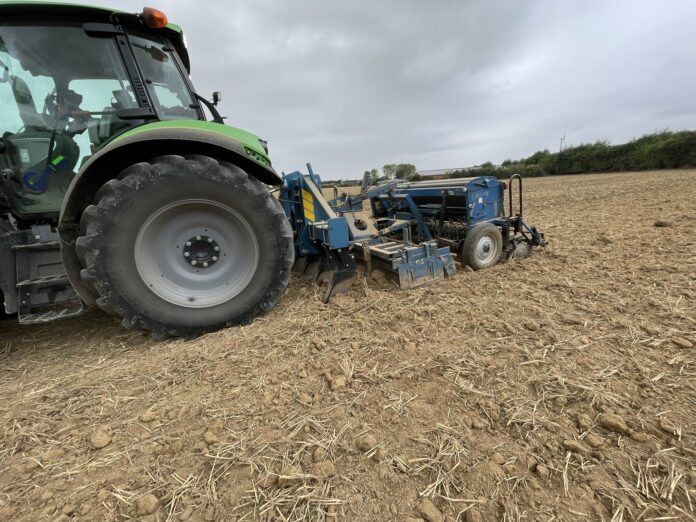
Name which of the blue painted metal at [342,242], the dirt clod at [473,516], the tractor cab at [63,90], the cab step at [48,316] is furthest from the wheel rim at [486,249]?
the cab step at [48,316]

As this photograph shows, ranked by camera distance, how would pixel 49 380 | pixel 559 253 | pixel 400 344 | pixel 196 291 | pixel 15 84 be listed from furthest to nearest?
pixel 559 253 < pixel 196 291 < pixel 15 84 < pixel 400 344 < pixel 49 380

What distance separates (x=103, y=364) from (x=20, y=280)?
83 cm

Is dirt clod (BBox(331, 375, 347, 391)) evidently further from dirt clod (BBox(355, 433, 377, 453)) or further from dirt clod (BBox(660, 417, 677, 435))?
dirt clod (BBox(660, 417, 677, 435))

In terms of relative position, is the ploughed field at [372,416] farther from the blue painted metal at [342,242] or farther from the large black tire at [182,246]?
the blue painted metal at [342,242]

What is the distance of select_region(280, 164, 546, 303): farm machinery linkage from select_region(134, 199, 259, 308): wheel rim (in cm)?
84

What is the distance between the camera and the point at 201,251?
2.68 metres

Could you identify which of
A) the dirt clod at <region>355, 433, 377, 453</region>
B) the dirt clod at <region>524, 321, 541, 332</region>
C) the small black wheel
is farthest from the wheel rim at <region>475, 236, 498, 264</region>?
the dirt clod at <region>355, 433, 377, 453</region>

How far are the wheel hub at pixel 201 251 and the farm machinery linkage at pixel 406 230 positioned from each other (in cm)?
103

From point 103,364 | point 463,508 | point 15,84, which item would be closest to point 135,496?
point 463,508

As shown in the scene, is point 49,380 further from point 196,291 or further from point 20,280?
point 196,291

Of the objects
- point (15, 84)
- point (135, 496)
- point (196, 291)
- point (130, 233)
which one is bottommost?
point (135, 496)

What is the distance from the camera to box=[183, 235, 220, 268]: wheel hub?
8.63ft

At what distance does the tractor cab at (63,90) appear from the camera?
2402 millimetres

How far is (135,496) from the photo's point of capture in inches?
50.0
